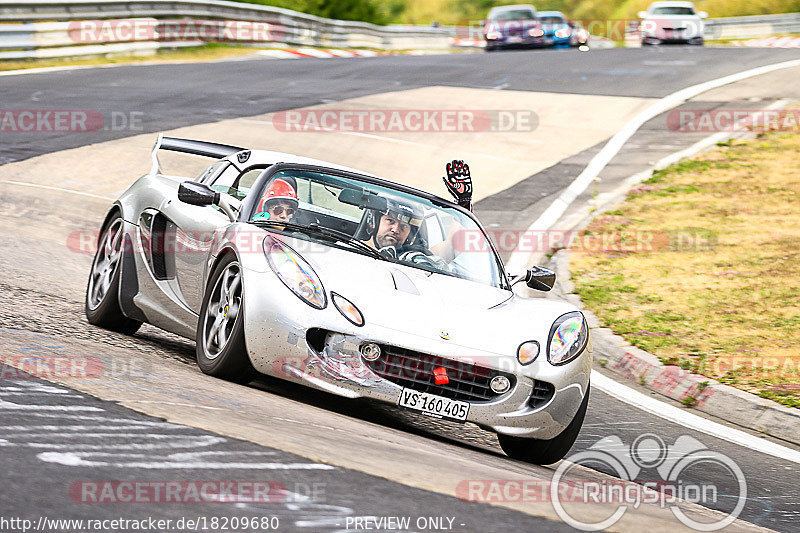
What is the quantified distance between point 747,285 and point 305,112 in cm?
1007

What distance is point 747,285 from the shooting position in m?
11.2

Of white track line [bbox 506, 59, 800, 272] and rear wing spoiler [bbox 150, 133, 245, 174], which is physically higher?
rear wing spoiler [bbox 150, 133, 245, 174]

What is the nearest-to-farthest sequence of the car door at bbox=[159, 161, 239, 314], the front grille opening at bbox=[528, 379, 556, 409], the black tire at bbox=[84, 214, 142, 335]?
the front grille opening at bbox=[528, 379, 556, 409], the car door at bbox=[159, 161, 239, 314], the black tire at bbox=[84, 214, 142, 335]

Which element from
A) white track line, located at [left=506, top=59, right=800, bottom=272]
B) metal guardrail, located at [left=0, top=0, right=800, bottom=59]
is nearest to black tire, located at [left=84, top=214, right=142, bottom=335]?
white track line, located at [left=506, top=59, right=800, bottom=272]

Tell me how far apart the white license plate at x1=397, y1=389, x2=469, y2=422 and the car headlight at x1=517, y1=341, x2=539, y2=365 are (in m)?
0.39

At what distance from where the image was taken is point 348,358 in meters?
5.72

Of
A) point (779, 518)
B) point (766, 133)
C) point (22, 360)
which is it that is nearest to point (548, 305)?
point (779, 518)

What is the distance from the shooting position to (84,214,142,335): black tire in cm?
760

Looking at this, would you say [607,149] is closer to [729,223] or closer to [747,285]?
[729,223]

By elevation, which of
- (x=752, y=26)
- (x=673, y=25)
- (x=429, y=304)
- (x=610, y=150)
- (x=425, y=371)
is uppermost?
(x=673, y=25)

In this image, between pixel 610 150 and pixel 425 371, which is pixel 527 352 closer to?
pixel 425 371

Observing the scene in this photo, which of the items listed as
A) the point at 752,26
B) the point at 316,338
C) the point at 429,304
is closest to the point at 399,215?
the point at 429,304

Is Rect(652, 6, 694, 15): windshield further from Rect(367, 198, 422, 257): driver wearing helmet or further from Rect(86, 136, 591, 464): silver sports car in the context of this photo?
Rect(367, 198, 422, 257): driver wearing helmet

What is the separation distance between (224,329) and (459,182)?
7.63 ft
